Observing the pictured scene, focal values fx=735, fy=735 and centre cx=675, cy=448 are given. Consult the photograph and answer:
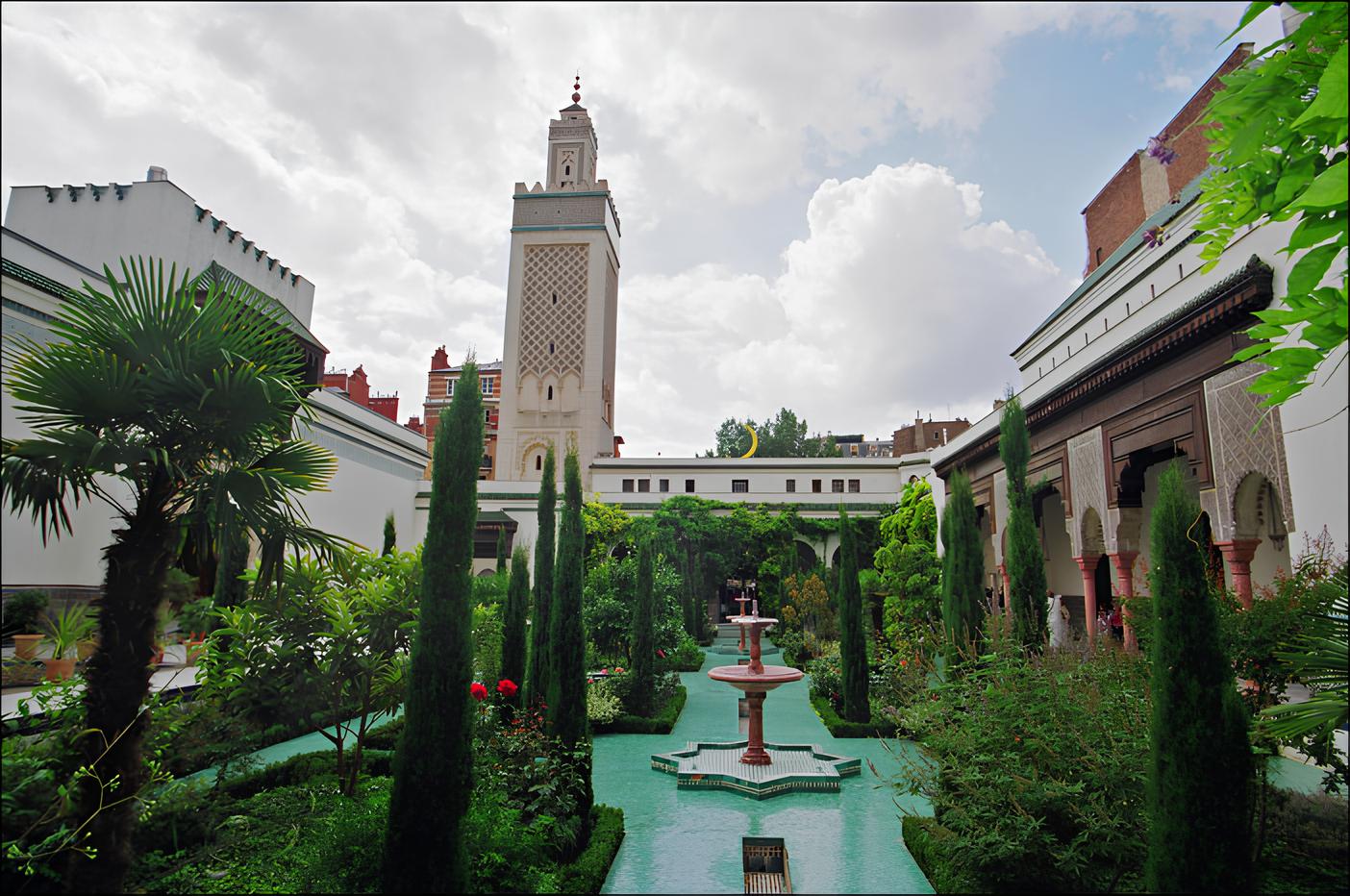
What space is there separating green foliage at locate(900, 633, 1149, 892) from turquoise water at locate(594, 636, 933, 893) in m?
0.45

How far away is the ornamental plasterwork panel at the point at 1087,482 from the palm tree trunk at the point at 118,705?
39.5 ft

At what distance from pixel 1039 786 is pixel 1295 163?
404 centimetres

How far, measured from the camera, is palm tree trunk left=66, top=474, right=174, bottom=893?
3912mm

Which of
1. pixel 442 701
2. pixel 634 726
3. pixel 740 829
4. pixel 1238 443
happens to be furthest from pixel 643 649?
pixel 1238 443

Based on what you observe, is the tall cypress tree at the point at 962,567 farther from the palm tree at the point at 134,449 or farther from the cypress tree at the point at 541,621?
the palm tree at the point at 134,449

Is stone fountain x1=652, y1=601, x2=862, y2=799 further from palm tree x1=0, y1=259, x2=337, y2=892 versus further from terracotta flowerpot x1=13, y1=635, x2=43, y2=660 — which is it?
terracotta flowerpot x1=13, y1=635, x2=43, y2=660

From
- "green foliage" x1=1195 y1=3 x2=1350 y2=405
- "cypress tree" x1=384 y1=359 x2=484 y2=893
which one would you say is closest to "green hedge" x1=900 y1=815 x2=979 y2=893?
"cypress tree" x1=384 y1=359 x2=484 y2=893

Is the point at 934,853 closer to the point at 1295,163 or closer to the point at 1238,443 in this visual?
the point at 1295,163

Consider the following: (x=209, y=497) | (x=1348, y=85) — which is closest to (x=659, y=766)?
(x=209, y=497)

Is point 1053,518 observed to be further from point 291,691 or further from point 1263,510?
point 291,691

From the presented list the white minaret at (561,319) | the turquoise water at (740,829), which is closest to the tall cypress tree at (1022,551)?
the turquoise water at (740,829)

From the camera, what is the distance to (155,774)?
4566 millimetres

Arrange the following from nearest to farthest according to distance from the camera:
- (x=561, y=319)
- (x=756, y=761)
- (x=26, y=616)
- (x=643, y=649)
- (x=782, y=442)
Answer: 1. (x=756, y=761)
2. (x=26, y=616)
3. (x=643, y=649)
4. (x=561, y=319)
5. (x=782, y=442)

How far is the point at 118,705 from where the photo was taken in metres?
4.02
